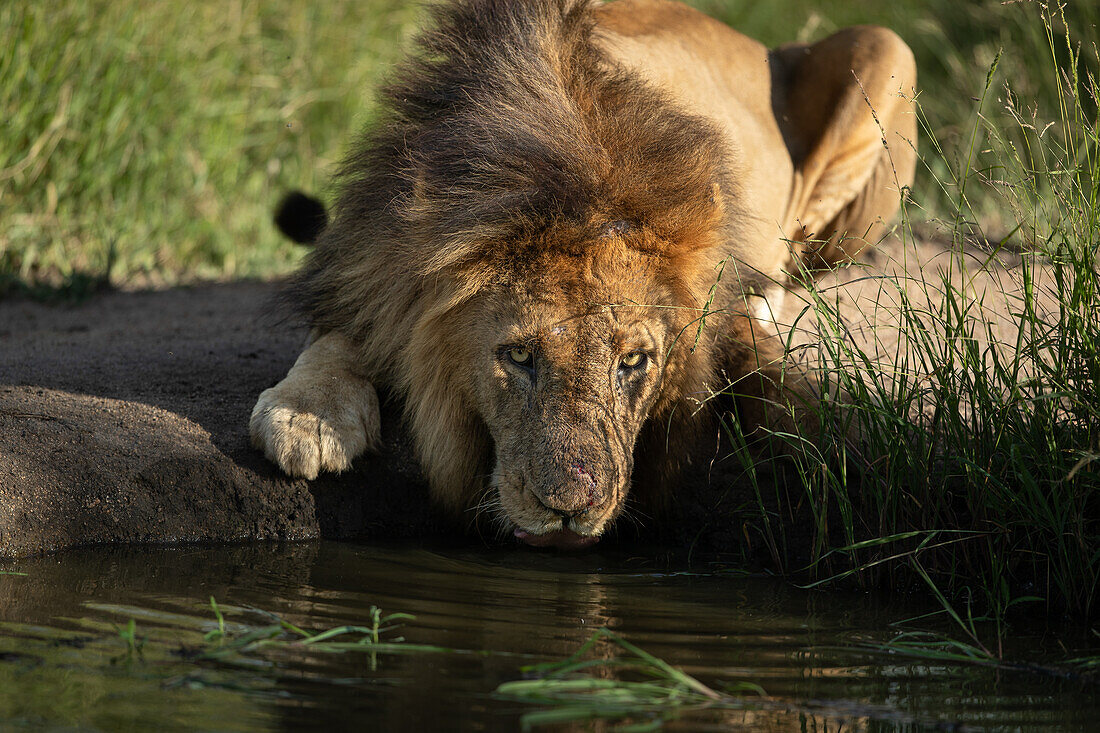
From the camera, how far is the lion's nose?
307 centimetres

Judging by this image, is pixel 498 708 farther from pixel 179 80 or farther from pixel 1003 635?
pixel 179 80

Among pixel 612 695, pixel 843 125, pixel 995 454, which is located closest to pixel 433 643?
pixel 612 695

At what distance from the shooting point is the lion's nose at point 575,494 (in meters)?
3.07

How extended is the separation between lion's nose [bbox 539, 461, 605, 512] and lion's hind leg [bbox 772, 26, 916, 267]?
2897mm

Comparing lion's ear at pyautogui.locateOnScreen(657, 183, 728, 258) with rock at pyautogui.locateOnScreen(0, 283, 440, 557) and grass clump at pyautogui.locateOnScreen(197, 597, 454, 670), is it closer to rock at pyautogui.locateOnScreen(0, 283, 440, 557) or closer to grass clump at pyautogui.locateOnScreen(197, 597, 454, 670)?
rock at pyautogui.locateOnScreen(0, 283, 440, 557)

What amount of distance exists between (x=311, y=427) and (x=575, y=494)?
1.01m

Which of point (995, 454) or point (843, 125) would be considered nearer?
point (995, 454)

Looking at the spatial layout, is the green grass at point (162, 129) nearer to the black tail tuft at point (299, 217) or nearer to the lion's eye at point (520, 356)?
the black tail tuft at point (299, 217)

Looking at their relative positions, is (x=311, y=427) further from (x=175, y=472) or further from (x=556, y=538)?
(x=556, y=538)

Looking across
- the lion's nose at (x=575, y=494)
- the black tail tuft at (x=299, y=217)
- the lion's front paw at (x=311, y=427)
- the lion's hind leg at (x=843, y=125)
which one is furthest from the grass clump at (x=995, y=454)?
Answer: the black tail tuft at (x=299, y=217)

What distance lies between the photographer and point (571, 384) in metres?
3.25

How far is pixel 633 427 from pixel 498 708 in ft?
4.20

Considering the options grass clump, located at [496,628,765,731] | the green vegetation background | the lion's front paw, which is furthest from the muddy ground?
the green vegetation background

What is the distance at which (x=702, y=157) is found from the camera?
364 centimetres
